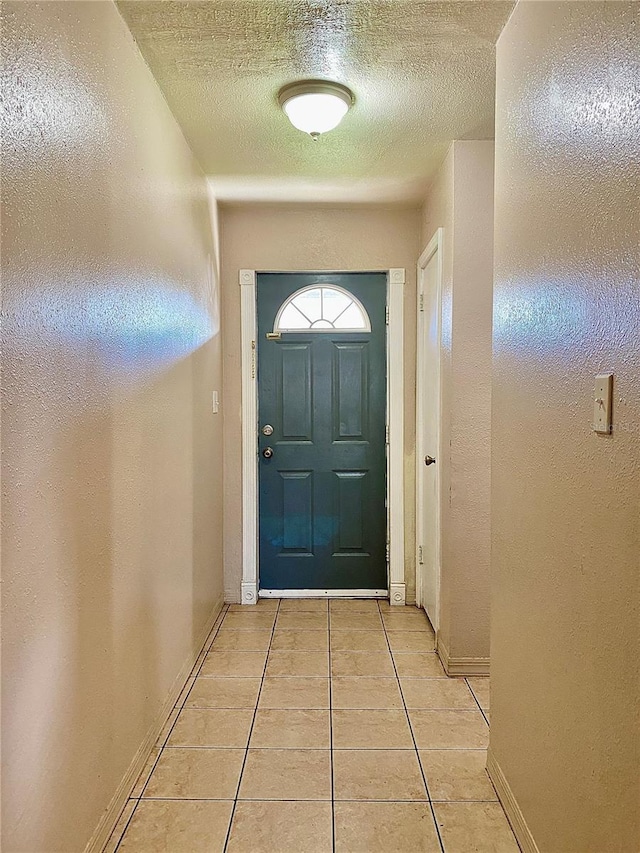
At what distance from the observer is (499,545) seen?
194 centimetres

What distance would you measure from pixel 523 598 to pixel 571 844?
0.54 m

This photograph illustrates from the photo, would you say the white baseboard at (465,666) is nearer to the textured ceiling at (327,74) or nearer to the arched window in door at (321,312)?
the arched window in door at (321,312)

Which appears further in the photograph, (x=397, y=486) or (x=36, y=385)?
(x=397, y=486)

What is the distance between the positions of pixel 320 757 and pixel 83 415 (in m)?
1.38

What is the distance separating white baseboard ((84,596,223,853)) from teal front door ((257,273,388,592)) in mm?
1068

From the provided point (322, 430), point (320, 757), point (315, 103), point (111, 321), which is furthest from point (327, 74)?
point (320, 757)

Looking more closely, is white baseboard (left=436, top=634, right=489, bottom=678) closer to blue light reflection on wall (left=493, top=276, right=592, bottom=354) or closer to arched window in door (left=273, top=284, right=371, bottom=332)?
blue light reflection on wall (left=493, top=276, right=592, bottom=354)

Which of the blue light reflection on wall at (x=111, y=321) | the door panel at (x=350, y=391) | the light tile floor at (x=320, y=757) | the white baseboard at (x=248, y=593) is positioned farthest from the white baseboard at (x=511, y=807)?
the door panel at (x=350, y=391)

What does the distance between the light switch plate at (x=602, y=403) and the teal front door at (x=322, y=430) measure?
8.79 ft

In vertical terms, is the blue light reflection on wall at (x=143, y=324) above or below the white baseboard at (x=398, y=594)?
above

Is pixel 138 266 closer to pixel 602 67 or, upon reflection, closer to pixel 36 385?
pixel 36 385

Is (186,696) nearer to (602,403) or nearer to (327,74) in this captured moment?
(602,403)

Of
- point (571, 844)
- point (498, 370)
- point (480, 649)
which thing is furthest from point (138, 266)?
point (480, 649)

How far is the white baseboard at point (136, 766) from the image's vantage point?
1.68 metres
